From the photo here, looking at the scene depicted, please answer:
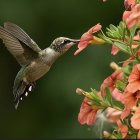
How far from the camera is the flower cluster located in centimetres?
348

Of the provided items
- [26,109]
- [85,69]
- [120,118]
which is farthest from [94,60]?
[120,118]

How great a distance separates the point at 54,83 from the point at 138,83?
330 inches

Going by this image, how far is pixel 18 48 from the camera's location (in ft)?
14.9

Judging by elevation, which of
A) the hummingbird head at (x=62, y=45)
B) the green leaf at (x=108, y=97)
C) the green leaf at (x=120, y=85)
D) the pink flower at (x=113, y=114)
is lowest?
the pink flower at (x=113, y=114)

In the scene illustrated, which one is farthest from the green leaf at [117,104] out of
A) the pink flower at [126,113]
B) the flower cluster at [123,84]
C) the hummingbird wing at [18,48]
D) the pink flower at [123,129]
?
the hummingbird wing at [18,48]

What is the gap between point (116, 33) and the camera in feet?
12.1

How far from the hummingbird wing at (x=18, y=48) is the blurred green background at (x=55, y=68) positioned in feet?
18.8

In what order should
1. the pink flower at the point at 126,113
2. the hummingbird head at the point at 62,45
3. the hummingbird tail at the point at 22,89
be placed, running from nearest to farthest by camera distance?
the pink flower at the point at 126,113
the hummingbird head at the point at 62,45
the hummingbird tail at the point at 22,89

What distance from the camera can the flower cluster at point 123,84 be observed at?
348 centimetres

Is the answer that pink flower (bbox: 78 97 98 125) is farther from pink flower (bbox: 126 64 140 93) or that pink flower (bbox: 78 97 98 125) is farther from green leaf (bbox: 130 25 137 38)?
green leaf (bbox: 130 25 137 38)

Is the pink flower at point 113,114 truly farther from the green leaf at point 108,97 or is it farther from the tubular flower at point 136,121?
the tubular flower at point 136,121

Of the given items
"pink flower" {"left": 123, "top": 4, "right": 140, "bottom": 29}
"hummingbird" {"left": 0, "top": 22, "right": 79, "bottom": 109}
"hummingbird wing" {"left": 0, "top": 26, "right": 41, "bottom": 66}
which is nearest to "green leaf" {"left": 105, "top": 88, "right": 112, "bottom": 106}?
"pink flower" {"left": 123, "top": 4, "right": 140, "bottom": 29}

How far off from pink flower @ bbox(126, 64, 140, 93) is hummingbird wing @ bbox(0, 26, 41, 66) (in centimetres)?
114

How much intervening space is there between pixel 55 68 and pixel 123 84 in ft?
26.9
